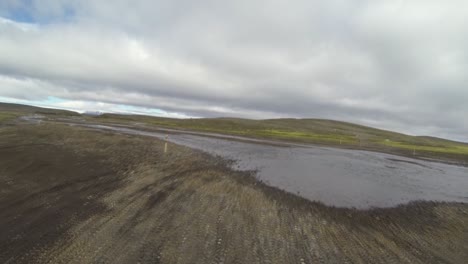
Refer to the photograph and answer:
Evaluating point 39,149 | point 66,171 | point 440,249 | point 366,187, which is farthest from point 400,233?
point 39,149

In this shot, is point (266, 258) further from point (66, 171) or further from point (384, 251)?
point (66, 171)

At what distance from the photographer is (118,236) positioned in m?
8.44

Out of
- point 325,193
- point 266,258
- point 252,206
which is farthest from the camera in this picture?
point 325,193

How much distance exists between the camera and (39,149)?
73.2 ft

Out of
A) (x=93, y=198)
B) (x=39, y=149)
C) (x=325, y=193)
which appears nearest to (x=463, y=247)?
(x=325, y=193)

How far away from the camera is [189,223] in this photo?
10031 mm

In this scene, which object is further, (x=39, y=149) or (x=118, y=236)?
(x=39, y=149)

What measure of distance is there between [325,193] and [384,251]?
8.39m

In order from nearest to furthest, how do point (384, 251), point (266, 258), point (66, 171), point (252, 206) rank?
point (266, 258), point (384, 251), point (252, 206), point (66, 171)

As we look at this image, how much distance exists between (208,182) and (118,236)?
8843 mm

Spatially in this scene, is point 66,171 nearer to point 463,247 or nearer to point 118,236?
point 118,236

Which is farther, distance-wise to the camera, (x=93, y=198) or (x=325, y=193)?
(x=325, y=193)

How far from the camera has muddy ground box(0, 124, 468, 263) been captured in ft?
25.6

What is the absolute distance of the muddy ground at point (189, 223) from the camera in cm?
782
